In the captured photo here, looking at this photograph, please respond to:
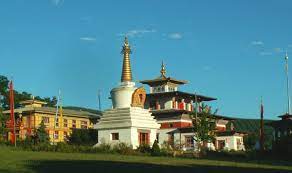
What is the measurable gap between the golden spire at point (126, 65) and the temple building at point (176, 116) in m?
9.86

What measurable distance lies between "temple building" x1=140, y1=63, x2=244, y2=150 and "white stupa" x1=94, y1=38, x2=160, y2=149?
7.65m

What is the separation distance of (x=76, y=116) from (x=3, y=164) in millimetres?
60893

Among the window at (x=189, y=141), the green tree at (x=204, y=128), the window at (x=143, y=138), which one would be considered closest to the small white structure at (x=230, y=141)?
the window at (x=189, y=141)

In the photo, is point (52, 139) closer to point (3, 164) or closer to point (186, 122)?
point (186, 122)

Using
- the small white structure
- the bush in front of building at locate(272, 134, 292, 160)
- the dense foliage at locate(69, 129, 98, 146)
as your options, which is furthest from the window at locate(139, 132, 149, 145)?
the small white structure

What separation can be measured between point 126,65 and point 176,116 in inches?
539

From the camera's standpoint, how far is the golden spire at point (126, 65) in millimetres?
61125

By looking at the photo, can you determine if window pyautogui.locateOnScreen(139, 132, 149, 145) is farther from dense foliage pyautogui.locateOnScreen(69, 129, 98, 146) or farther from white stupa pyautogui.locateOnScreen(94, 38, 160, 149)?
dense foliage pyautogui.locateOnScreen(69, 129, 98, 146)

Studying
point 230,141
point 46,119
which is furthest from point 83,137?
point 230,141

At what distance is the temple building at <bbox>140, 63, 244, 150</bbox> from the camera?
6944 centimetres

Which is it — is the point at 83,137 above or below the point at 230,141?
above

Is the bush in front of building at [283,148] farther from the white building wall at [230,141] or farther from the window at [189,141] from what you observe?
the window at [189,141]

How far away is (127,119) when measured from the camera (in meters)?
56.0

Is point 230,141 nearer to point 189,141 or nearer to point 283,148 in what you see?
point 189,141
